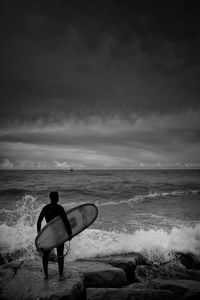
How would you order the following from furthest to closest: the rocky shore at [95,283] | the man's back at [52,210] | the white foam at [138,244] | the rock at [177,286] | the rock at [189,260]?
the white foam at [138,244], the rock at [189,260], the man's back at [52,210], the rock at [177,286], the rocky shore at [95,283]

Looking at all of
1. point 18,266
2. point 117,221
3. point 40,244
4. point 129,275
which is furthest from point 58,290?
point 117,221

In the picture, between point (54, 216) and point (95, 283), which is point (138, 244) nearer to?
point (95, 283)

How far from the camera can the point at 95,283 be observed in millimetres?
5277

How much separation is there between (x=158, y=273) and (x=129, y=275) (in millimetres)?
898

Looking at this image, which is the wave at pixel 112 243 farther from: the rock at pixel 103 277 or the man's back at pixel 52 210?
the man's back at pixel 52 210

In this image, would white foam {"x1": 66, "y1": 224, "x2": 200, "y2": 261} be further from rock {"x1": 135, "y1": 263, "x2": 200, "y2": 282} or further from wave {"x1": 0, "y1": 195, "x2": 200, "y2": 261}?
rock {"x1": 135, "y1": 263, "x2": 200, "y2": 282}

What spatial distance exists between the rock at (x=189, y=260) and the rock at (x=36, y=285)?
4.44m

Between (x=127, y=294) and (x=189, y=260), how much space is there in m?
4.15

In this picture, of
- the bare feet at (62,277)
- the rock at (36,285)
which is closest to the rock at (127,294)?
the rock at (36,285)

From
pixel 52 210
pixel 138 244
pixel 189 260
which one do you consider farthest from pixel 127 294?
pixel 138 244

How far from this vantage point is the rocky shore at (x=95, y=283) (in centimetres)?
424

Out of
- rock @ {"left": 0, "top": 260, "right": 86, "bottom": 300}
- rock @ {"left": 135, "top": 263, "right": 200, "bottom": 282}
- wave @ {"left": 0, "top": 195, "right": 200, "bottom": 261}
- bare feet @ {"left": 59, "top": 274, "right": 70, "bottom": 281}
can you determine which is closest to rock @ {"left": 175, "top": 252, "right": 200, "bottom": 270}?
wave @ {"left": 0, "top": 195, "right": 200, "bottom": 261}

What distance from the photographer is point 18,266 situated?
5492 millimetres

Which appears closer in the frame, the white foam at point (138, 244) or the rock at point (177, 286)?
the rock at point (177, 286)
